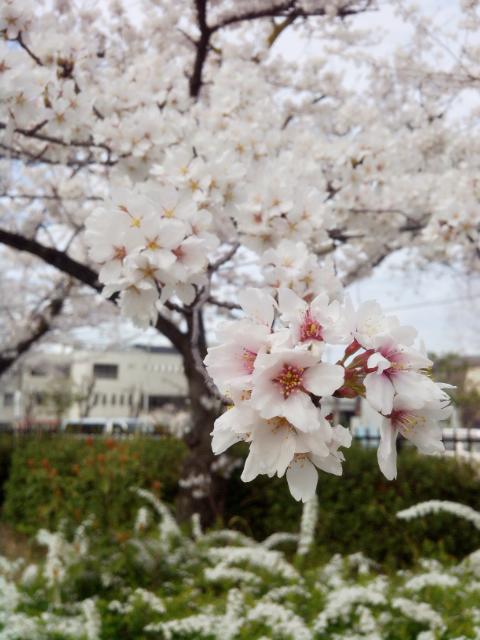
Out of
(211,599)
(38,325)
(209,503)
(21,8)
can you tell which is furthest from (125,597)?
(38,325)

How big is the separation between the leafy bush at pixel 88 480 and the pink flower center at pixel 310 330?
16.1ft

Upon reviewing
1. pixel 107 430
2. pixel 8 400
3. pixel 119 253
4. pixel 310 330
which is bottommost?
pixel 8 400

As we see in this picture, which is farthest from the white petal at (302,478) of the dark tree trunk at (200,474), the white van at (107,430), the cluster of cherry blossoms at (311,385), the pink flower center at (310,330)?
the white van at (107,430)

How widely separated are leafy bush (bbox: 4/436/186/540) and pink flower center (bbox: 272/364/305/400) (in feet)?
16.1

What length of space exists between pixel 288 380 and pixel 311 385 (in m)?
0.04

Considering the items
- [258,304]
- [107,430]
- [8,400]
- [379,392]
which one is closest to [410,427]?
[379,392]

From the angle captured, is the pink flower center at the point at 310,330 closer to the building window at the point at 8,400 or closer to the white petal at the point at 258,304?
the white petal at the point at 258,304

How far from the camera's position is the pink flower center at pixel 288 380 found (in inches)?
34.7

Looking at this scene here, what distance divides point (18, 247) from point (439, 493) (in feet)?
14.2

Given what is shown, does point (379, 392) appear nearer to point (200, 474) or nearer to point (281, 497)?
point (200, 474)

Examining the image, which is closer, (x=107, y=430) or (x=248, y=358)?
(x=248, y=358)

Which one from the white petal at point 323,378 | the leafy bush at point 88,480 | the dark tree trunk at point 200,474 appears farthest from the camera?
the leafy bush at point 88,480

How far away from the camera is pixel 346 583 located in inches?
123

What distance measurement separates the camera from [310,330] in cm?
95
